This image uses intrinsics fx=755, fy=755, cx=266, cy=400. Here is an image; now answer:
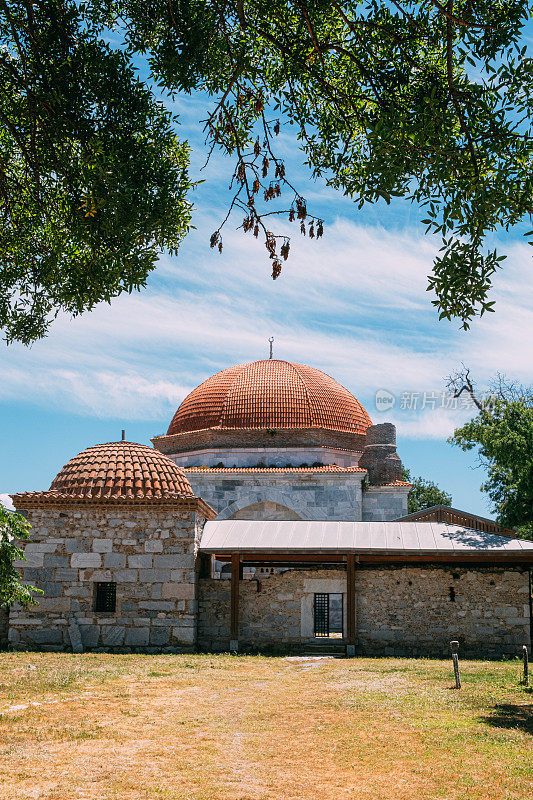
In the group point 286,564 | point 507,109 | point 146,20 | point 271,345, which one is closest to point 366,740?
point 507,109

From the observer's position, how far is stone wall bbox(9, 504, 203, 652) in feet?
43.2

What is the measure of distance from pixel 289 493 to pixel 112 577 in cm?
970

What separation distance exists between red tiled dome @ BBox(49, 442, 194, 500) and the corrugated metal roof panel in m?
1.20

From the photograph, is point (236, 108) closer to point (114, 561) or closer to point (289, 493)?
point (114, 561)

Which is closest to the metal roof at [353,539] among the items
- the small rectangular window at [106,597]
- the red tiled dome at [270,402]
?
the small rectangular window at [106,597]

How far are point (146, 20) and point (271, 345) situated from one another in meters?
22.4

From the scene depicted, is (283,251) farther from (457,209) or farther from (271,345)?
(271,345)

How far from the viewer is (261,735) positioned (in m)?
6.39

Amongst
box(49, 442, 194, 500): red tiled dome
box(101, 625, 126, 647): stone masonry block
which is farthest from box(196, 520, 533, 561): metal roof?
box(101, 625, 126, 647): stone masonry block

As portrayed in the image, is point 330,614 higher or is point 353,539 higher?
point 353,539

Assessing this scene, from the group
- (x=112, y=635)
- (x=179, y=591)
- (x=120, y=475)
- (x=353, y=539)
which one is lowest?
(x=112, y=635)

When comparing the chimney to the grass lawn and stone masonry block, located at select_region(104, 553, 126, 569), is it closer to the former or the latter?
stone masonry block, located at select_region(104, 553, 126, 569)

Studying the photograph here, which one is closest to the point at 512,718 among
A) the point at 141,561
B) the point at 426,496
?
the point at 141,561

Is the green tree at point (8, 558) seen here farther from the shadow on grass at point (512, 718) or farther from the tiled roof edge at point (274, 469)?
the tiled roof edge at point (274, 469)
